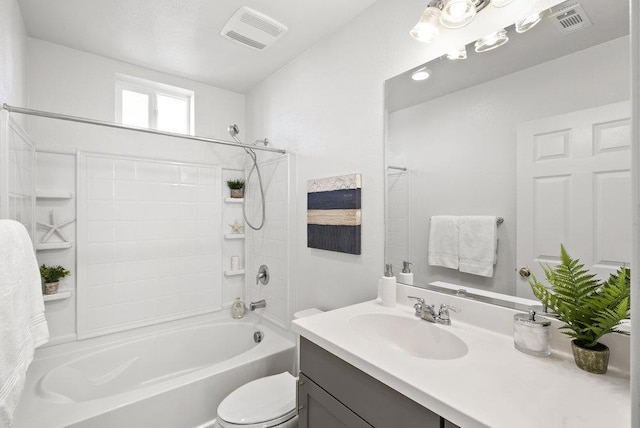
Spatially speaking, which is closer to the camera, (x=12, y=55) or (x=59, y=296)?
(x=12, y=55)

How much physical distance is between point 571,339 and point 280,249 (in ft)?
6.00

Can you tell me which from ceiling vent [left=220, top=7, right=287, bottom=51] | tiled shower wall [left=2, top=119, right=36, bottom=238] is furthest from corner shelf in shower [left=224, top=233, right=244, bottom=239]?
ceiling vent [left=220, top=7, right=287, bottom=51]

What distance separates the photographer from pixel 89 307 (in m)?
2.18

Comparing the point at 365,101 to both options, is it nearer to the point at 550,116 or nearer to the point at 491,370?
the point at 550,116

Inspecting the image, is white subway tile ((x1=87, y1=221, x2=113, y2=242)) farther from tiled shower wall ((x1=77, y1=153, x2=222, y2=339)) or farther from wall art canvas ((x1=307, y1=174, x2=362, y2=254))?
wall art canvas ((x1=307, y1=174, x2=362, y2=254))

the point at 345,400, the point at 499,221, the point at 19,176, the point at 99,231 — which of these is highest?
the point at 19,176

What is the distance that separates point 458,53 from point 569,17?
14.8 inches

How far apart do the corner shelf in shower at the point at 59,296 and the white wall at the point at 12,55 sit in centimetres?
118

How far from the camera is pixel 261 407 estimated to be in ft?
4.90

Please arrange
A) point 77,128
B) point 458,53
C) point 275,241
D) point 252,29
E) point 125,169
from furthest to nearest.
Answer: point 275,241, point 125,169, point 77,128, point 252,29, point 458,53

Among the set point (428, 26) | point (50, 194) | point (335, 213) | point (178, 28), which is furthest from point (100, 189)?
point (428, 26)

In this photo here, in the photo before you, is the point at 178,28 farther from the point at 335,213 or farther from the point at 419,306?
the point at 419,306

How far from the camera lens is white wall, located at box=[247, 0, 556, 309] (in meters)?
1.51

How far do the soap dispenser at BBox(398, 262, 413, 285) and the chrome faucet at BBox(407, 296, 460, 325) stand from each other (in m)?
0.17
